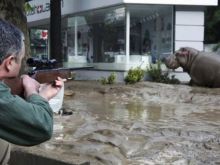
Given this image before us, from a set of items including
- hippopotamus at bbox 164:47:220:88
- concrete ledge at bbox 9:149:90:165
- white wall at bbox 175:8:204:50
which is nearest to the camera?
concrete ledge at bbox 9:149:90:165

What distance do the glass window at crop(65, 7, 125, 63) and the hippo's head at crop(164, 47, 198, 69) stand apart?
3.13 m

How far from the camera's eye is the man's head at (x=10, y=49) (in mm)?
2252

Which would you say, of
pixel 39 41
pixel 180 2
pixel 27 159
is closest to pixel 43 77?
pixel 27 159

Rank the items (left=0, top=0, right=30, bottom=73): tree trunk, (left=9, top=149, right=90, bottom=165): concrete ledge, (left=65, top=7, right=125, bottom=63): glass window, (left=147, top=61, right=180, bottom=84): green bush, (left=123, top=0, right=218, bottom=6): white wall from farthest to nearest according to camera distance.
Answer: (left=65, top=7, right=125, bottom=63): glass window < (left=123, top=0, right=218, bottom=6): white wall < (left=147, top=61, right=180, bottom=84): green bush < (left=0, top=0, right=30, bottom=73): tree trunk < (left=9, top=149, right=90, bottom=165): concrete ledge

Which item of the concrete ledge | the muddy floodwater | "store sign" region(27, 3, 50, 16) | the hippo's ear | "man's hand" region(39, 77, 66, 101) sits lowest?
the muddy floodwater

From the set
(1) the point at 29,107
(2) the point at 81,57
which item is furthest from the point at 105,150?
(2) the point at 81,57

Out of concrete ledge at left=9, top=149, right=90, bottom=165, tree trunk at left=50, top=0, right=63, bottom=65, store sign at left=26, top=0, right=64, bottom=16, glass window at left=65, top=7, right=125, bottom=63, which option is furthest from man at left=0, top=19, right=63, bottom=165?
store sign at left=26, top=0, right=64, bottom=16

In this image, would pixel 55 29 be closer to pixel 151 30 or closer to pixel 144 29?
pixel 144 29

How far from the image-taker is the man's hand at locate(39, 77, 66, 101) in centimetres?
249

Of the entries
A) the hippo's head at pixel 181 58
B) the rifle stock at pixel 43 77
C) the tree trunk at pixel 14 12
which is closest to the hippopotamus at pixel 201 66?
the hippo's head at pixel 181 58

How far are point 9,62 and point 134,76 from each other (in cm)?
1580

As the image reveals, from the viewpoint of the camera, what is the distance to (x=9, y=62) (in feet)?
7.47

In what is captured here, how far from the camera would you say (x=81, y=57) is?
2433 centimetres

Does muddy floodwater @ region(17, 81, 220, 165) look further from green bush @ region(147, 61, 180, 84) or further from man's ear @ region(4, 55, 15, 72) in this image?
green bush @ region(147, 61, 180, 84)
